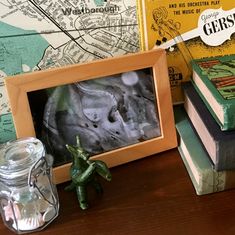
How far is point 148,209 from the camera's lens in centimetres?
50

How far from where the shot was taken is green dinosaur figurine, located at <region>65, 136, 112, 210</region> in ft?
1.59

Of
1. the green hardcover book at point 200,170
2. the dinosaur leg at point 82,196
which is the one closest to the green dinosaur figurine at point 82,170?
the dinosaur leg at point 82,196

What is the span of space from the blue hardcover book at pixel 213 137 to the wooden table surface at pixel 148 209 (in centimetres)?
6


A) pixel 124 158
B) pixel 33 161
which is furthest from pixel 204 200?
pixel 33 161

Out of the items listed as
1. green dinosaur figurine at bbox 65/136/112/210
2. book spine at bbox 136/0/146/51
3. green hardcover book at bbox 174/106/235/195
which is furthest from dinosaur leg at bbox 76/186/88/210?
book spine at bbox 136/0/146/51

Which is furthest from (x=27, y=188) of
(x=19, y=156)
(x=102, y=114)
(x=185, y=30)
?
(x=185, y=30)

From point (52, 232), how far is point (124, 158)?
0.18 m

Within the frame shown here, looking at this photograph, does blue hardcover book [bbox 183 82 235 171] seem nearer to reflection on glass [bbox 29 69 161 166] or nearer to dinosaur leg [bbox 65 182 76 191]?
reflection on glass [bbox 29 69 161 166]

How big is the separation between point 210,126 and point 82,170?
0.67ft

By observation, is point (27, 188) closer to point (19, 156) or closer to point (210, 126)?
point (19, 156)

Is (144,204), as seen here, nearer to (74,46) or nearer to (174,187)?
(174,187)

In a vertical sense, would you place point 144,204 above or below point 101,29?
below

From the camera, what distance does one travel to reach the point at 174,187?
540mm

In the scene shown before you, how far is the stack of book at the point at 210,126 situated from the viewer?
49 centimetres
